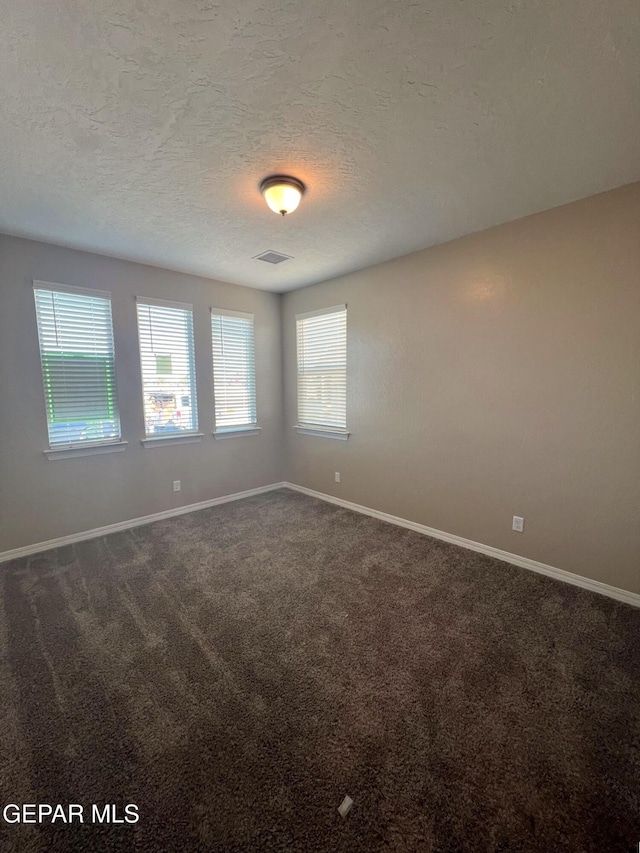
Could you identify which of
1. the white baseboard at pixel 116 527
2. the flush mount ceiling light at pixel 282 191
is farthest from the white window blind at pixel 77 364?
the flush mount ceiling light at pixel 282 191

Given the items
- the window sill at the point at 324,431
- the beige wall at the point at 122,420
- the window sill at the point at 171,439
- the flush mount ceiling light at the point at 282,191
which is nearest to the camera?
the flush mount ceiling light at the point at 282,191

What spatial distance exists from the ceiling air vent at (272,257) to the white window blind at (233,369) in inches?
38.2

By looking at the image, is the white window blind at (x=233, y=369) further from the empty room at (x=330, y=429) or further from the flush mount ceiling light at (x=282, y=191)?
the flush mount ceiling light at (x=282, y=191)

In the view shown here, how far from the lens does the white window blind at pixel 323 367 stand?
387cm

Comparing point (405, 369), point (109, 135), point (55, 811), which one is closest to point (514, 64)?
point (109, 135)

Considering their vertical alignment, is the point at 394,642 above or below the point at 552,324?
below

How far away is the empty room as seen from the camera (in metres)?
1.17

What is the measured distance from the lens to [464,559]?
277 cm

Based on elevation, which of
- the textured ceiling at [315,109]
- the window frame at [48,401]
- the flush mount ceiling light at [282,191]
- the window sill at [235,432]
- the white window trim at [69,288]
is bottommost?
the window sill at [235,432]

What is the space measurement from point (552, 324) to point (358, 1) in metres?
2.10

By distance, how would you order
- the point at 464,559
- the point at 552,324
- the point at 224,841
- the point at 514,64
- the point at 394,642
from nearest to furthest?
the point at 224,841
the point at 514,64
the point at 394,642
the point at 552,324
the point at 464,559

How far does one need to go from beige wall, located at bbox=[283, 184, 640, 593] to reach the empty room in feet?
0.07

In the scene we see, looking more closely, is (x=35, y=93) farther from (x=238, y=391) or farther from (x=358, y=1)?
(x=238, y=391)

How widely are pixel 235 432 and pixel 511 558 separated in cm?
315
